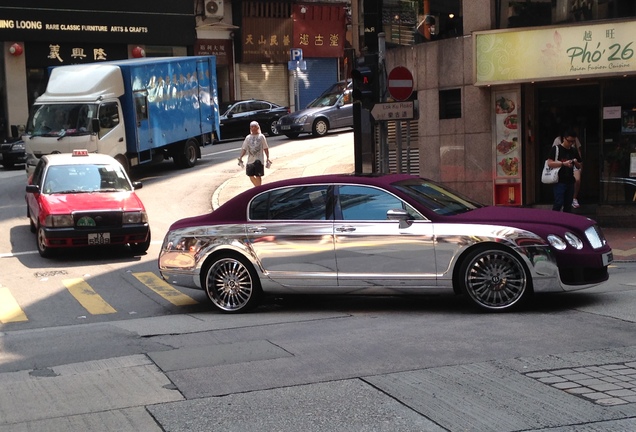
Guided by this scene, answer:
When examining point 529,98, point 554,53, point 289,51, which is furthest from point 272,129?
point 554,53

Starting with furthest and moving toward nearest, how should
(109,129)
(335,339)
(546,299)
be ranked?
(109,129)
(546,299)
(335,339)

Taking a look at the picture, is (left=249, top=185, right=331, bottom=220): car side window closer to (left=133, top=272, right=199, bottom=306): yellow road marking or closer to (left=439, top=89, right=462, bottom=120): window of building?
(left=133, top=272, right=199, bottom=306): yellow road marking

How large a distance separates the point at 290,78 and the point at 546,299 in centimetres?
3782

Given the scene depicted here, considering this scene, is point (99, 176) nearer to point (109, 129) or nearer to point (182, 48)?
point (109, 129)

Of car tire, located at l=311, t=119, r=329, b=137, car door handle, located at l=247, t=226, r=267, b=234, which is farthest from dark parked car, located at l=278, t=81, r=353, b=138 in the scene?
car door handle, located at l=247, t=226, r=267, b=234

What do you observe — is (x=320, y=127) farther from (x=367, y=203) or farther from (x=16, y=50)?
(x=367, y=203)

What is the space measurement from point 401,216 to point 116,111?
1626 cm

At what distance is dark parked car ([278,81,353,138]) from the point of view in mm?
33900

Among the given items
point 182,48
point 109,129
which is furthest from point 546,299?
point 182,48

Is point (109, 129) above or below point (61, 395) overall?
above

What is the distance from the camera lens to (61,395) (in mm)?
7227

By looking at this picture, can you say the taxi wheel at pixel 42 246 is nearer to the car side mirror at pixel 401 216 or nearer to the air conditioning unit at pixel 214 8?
the car side mirror at pixel 401 216

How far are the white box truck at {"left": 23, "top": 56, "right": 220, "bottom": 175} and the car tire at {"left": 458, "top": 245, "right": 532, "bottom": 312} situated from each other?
52.2 feet

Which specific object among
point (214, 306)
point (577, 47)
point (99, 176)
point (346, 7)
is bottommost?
point (214, 306)
